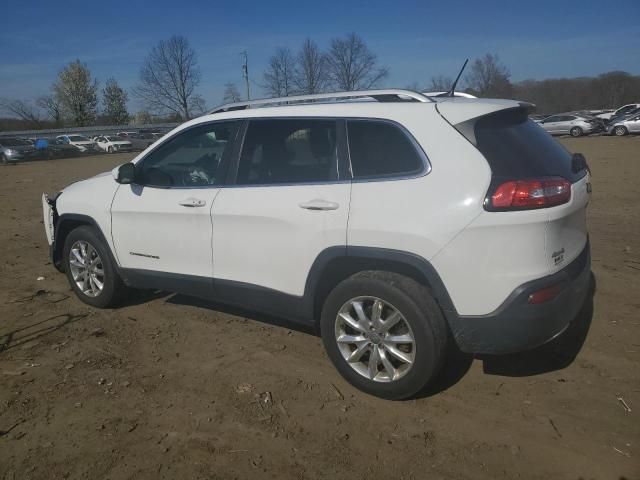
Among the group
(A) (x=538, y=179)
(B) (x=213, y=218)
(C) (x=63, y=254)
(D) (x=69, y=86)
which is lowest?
(C) (x=63, y=254)

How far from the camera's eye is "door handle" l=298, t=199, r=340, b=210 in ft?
10.8

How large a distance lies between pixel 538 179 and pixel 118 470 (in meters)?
2.67

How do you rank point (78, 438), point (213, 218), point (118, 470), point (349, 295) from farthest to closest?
1. point (213, 218)
2. point (349, 295)
3. point (78, 438)
4. point (118, 470)

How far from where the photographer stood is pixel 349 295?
3.24 meters

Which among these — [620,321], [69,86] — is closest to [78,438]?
[620,321]

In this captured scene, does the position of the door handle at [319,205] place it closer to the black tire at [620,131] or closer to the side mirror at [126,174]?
the side mirror at [126,174]

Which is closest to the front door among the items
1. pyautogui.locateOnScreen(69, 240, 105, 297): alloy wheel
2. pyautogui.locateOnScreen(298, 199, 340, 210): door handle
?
pyautogui.locateOnScreen(69, 240, 105, 297): alloy wheel

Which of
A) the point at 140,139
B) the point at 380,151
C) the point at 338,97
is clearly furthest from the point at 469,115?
the point at 140,139

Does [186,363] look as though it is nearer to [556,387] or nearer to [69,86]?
[556,387]

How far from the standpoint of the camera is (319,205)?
10.9ft

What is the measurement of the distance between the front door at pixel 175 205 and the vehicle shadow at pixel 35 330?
726 mm

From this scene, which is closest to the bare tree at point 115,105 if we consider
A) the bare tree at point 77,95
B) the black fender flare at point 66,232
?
the bare tree at point 77,95

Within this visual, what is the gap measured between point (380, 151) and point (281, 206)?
2.43 ft

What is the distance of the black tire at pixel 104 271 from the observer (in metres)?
4.71
